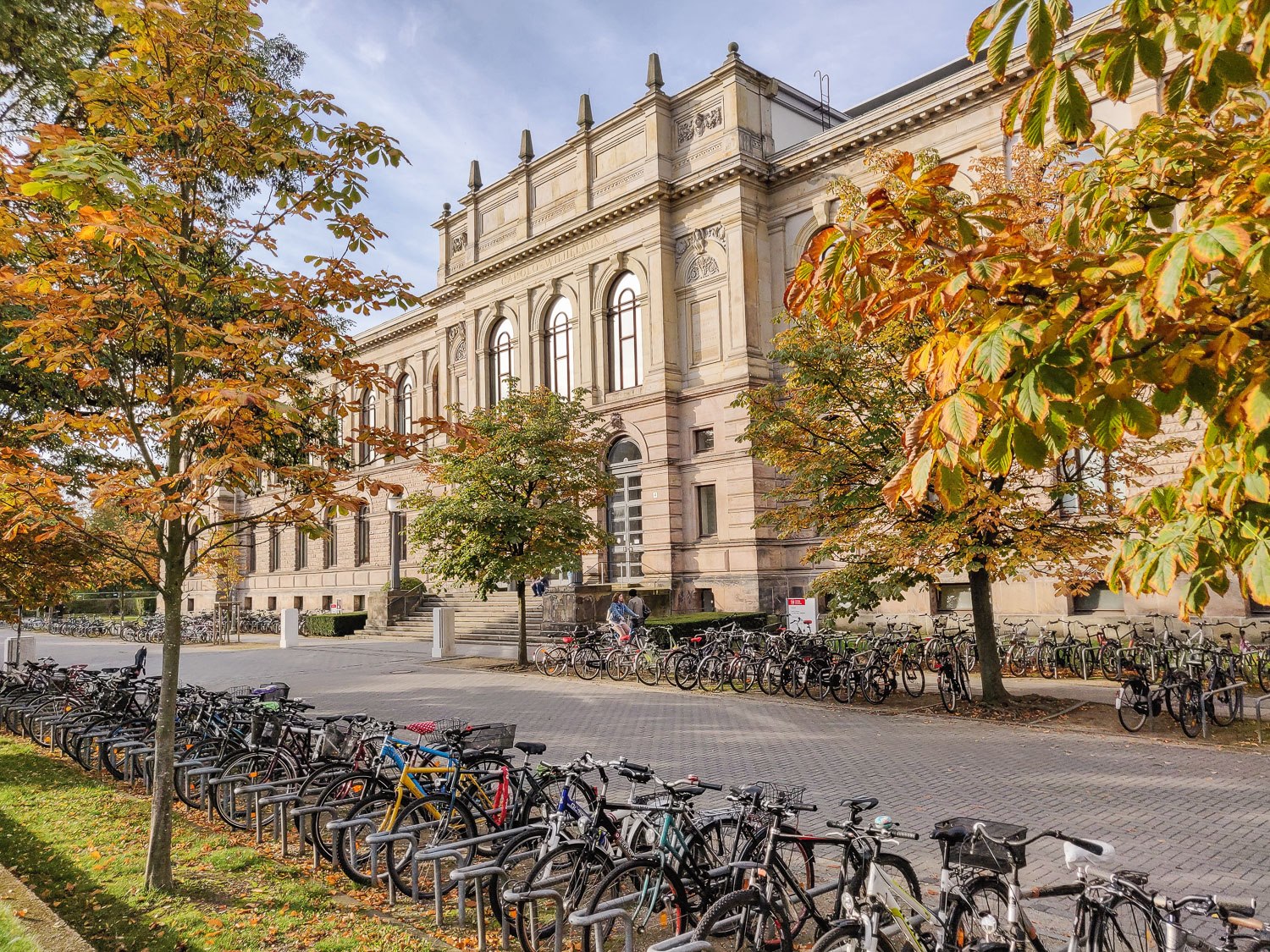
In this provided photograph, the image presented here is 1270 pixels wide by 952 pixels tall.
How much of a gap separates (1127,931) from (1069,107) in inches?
148

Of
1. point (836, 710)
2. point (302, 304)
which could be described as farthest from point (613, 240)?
point (302, 304)

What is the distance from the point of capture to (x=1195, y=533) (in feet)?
8.84

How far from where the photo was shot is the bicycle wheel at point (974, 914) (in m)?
4.25

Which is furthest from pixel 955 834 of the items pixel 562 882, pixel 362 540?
pixel 362 540

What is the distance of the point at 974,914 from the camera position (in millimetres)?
4324

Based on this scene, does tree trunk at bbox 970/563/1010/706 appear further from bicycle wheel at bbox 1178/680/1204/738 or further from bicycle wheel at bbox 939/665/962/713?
bicycle wheel at bbox 1178/680/1204/738

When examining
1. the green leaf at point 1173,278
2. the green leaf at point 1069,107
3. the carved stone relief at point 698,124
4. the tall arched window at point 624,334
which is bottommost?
the green leaf at point 1173,278

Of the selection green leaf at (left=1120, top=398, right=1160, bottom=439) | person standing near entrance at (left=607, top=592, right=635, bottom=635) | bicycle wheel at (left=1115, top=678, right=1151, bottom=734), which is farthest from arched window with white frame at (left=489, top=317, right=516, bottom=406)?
A: green leaf at (left=1120, top=398, right=1160, bottom=439)

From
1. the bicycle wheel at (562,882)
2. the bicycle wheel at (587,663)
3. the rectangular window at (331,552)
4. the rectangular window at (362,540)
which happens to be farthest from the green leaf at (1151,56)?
the rectangular window at (331,552)

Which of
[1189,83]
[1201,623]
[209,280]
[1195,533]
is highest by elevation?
[209,280]

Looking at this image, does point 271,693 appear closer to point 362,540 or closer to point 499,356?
point 499,356

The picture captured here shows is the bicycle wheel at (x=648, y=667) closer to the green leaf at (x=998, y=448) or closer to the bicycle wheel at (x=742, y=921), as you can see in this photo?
the bicycle wheel at (x=742, y=921)

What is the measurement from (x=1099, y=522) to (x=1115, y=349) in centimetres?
1197

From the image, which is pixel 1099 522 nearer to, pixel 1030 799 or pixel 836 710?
pixel 836 710
